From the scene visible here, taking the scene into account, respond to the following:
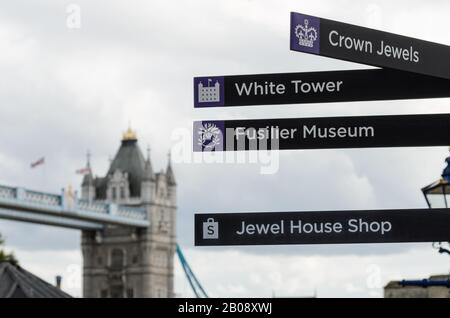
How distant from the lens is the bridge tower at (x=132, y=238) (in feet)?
506

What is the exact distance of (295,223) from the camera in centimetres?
675

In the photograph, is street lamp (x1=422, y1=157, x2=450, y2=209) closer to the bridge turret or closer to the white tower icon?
the white tower icon

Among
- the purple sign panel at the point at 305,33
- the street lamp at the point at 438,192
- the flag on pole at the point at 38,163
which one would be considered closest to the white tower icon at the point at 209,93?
the purple sign panel at the point at 305,33

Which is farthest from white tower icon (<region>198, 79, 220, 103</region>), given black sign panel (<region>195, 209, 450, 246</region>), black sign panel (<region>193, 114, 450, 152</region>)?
black sign panel (<region>195, 209, 450, 246</region>)

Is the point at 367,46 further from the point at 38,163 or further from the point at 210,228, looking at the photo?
the point at 38,163

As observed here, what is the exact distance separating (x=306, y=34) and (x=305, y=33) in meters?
0.01

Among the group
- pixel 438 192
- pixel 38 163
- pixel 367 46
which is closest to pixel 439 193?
pixel 438 192

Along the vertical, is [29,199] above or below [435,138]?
above

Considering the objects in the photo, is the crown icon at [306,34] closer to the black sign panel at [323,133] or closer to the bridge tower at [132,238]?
the black sign panel at [323,133]

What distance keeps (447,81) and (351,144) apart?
2.05 feet

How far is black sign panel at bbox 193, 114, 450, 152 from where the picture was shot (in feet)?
22.2

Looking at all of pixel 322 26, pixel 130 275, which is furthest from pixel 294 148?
pixel 130 275

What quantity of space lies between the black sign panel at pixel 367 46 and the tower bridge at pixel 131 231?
142186 millimetres
